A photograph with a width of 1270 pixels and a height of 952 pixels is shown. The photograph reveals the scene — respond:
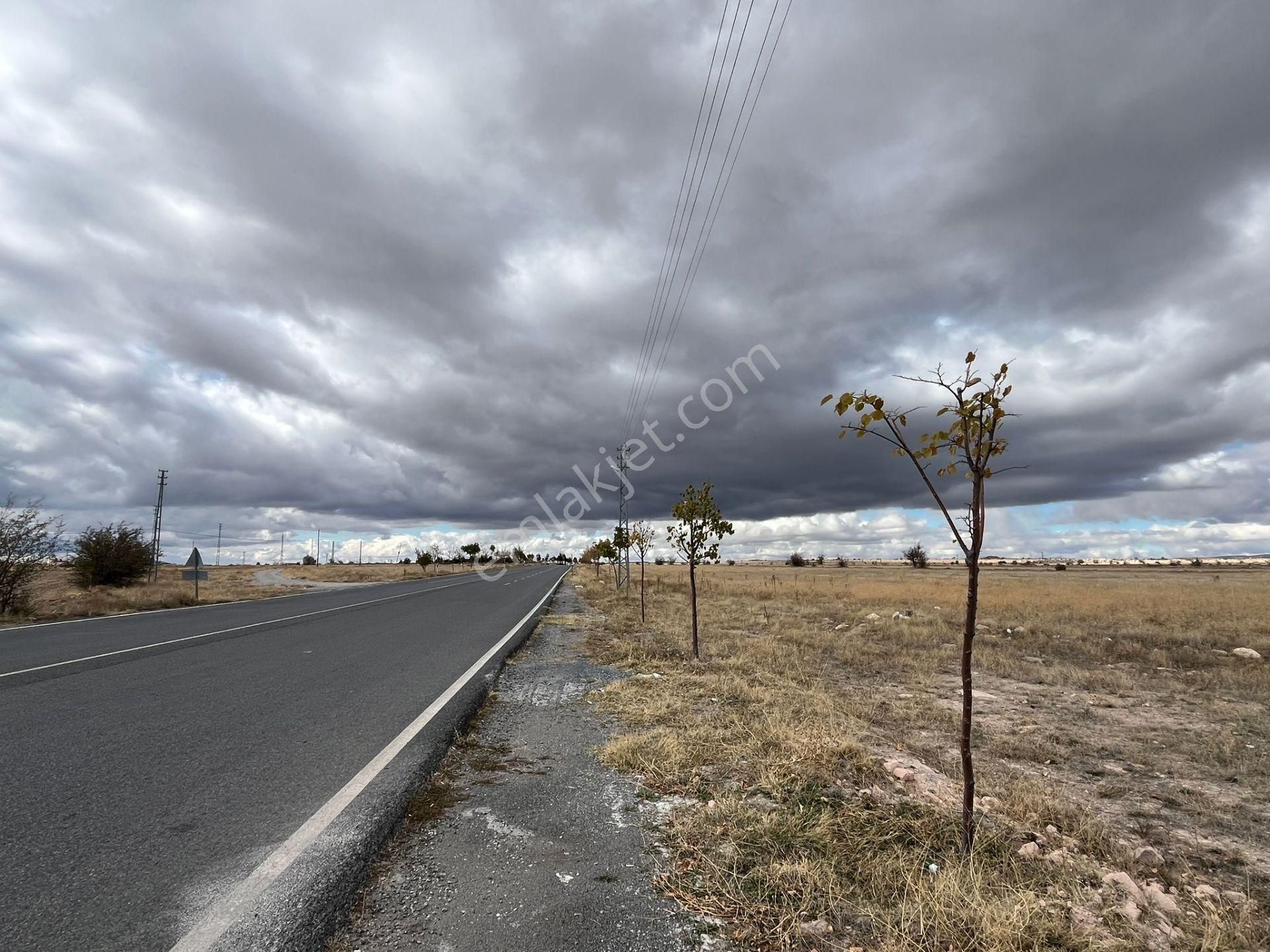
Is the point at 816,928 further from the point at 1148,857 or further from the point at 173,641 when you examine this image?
Answer: the point at 173,641

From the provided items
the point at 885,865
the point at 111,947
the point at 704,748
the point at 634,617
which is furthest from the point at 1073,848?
the point at 634,617

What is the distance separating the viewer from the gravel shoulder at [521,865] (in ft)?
9.08

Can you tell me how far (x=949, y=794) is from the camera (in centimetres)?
460

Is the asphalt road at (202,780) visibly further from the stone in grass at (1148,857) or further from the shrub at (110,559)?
the shrub at (110,559)

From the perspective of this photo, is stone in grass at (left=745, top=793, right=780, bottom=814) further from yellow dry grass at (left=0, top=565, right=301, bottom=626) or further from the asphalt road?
yellow dry grass at (left=0, top=565, right=301, bottom=626)

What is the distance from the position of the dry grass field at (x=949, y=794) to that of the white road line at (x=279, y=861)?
1890mm

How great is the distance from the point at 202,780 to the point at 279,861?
1.78 meters

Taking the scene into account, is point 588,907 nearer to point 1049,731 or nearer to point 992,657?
point 1049,731

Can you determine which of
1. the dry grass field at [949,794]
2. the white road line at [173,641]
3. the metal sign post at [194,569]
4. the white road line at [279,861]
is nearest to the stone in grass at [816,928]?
the dry grass field at [949,794]

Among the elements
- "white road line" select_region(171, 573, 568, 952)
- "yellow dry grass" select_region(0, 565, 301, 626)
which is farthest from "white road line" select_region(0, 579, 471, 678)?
"white road line" select_region(171, 573, 568, 952)

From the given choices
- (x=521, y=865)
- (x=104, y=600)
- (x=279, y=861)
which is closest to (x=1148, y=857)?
(x=521, y=865)

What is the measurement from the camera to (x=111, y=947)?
2609 millimetres

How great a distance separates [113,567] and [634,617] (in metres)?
34.1

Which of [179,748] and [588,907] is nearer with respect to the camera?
[588,907]
